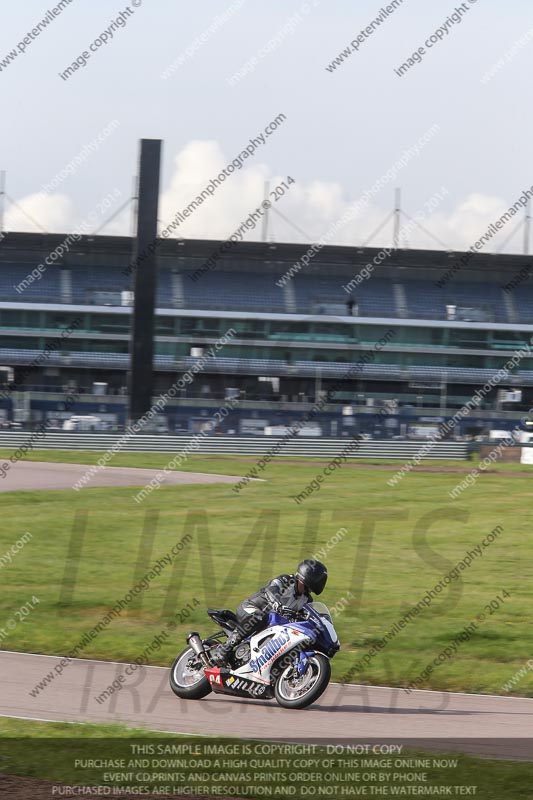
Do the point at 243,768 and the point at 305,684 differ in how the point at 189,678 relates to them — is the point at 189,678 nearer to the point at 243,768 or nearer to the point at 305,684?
the point at 305,684

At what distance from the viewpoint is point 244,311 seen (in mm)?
55000

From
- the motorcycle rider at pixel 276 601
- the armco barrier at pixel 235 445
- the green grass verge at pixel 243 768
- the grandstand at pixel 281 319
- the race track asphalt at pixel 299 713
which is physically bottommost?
the armco barrier at pixel 235 445

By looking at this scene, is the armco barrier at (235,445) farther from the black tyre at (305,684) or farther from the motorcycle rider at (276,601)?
the black tyre at (305,684)

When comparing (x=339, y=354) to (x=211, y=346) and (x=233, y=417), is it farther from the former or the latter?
(x=233, y=417)

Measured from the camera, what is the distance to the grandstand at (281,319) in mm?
52875

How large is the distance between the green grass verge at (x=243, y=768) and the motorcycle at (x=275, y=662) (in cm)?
110

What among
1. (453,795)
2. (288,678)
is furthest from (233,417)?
(453,795)

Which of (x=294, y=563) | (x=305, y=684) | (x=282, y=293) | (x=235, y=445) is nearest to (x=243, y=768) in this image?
(x=305, y=684)

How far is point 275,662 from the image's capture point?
8.62 metres

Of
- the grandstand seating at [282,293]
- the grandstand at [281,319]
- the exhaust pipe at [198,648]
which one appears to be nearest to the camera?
the exhaust pipe at [198,648]

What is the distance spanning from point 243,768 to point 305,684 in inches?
64.7

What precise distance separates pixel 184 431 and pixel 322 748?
27854 mm

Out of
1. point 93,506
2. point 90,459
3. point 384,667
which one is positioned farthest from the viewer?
point 90,459

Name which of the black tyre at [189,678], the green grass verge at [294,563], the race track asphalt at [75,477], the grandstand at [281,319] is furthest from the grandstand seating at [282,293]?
the black tyre at [189,678]
